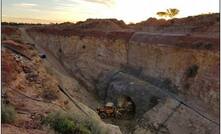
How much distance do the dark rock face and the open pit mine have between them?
7 centimetres

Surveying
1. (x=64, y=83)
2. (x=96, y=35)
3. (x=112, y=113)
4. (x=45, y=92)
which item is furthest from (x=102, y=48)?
(x=45, y=92)

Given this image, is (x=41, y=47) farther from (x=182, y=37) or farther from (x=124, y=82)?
(x=182, y=37)

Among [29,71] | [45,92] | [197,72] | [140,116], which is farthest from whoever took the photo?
[140,116]

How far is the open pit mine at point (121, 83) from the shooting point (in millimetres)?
11547

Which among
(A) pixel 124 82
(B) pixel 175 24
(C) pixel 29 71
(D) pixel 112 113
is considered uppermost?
(B) pixel 175 24

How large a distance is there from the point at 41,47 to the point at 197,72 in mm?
24591

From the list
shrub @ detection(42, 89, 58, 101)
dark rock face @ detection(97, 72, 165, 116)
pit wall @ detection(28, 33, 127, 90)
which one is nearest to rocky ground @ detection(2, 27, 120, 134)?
shrub @ detection(42, 89, 58, 101)

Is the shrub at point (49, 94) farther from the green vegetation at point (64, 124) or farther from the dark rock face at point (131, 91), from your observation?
the dark rock face at point (131, 91)

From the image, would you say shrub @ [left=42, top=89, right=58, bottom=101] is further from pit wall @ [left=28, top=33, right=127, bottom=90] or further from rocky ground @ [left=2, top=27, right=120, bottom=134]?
pit wall @ [left=28, top=33, right=127, bottom=90]

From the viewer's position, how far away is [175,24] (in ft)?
102

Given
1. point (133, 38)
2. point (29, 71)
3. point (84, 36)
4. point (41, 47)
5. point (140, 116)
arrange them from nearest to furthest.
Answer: point (29, 71)
point (140, 116)
point (133, 38)
point (84, 36)
point (41, 47)

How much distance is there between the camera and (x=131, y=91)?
24203mm

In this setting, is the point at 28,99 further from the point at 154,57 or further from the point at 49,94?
the point at 154,57

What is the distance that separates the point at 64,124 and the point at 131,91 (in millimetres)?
15020
